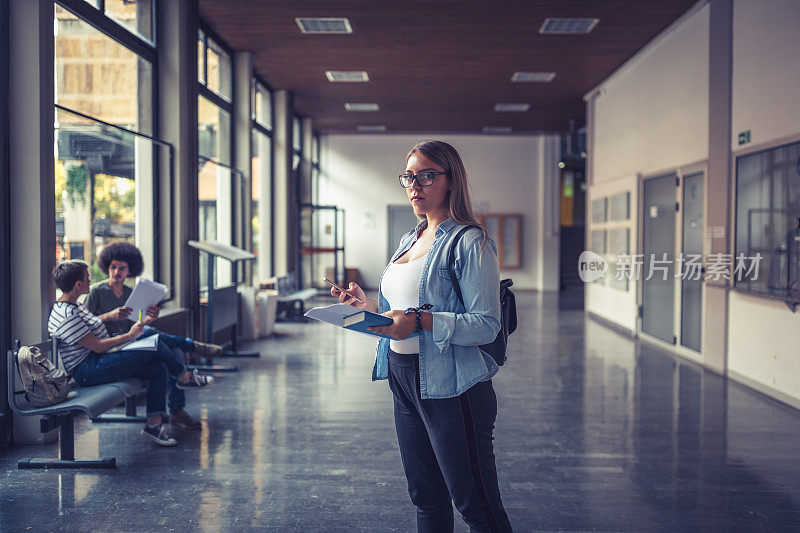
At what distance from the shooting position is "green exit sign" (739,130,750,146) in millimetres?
5793

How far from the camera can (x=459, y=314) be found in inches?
70.8

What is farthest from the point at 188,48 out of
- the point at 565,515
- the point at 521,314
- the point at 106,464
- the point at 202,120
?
the point at 521,314

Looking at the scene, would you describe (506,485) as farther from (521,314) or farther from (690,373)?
(521,314)

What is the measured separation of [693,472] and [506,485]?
1.03 metres

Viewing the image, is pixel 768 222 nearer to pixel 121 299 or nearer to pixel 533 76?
pixel 121 299

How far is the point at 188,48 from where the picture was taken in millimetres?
6457

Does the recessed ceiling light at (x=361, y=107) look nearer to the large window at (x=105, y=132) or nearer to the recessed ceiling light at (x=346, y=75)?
the recessed ceiling light at (x=346, y=75)

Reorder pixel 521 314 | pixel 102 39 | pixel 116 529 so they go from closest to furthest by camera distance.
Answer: pixel 116 529, pixel 102 39, pixel 521 314

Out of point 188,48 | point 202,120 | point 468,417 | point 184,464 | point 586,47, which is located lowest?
point 184,464

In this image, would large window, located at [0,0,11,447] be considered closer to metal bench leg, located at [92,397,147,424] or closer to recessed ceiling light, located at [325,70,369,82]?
metal bench leg, located at [92,397,147,424]

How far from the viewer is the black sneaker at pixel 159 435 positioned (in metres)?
4.00

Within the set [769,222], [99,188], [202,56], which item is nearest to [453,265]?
Answer: [99,188]

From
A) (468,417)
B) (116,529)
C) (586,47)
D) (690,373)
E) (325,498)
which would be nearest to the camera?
(468,417)

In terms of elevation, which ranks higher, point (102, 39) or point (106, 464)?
point (102, 39)
